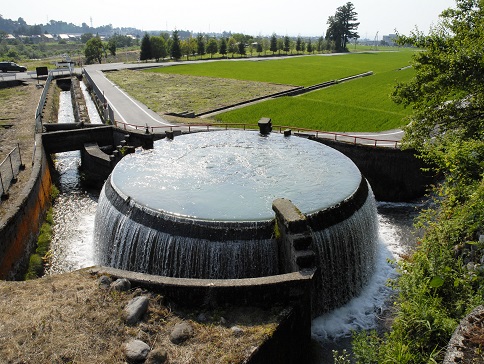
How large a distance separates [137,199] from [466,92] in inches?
497

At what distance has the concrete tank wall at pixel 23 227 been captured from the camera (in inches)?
558

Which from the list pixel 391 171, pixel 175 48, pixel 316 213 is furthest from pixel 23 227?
pixel 175 48

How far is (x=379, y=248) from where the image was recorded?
17703 millimetres

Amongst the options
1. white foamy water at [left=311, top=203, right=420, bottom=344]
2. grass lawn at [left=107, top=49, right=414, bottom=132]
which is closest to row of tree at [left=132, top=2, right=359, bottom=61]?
grass lawn at [left=107, top=49, right=414, bottom=132]

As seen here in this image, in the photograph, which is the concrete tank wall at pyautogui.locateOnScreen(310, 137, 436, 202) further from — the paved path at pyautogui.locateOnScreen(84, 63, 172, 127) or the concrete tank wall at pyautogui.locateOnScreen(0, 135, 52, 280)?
the paved path at pyautogui.locateOnScreen(84, 63, 172, 127)

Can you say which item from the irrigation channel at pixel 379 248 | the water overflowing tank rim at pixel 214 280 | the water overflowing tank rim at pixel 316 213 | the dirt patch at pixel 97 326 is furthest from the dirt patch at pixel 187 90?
the dirt patch at pixel 97 326

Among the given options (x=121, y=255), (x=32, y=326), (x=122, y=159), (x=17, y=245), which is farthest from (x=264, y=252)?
(x=122, y=159)

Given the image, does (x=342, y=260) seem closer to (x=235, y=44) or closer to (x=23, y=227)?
(x=23, y=227)

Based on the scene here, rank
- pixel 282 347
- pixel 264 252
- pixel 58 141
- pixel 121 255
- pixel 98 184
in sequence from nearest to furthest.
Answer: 1. pixel 282 347
2. pixel 264 252
3. pixel 121 255
4. pixel 98 184
5. pixel 58 141

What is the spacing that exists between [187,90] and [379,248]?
122ft

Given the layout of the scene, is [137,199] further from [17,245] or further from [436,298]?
[436,298]

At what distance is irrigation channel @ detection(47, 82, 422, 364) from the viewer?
13.2 m

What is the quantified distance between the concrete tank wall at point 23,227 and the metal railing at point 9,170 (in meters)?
0.79

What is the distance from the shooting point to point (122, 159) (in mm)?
20859
